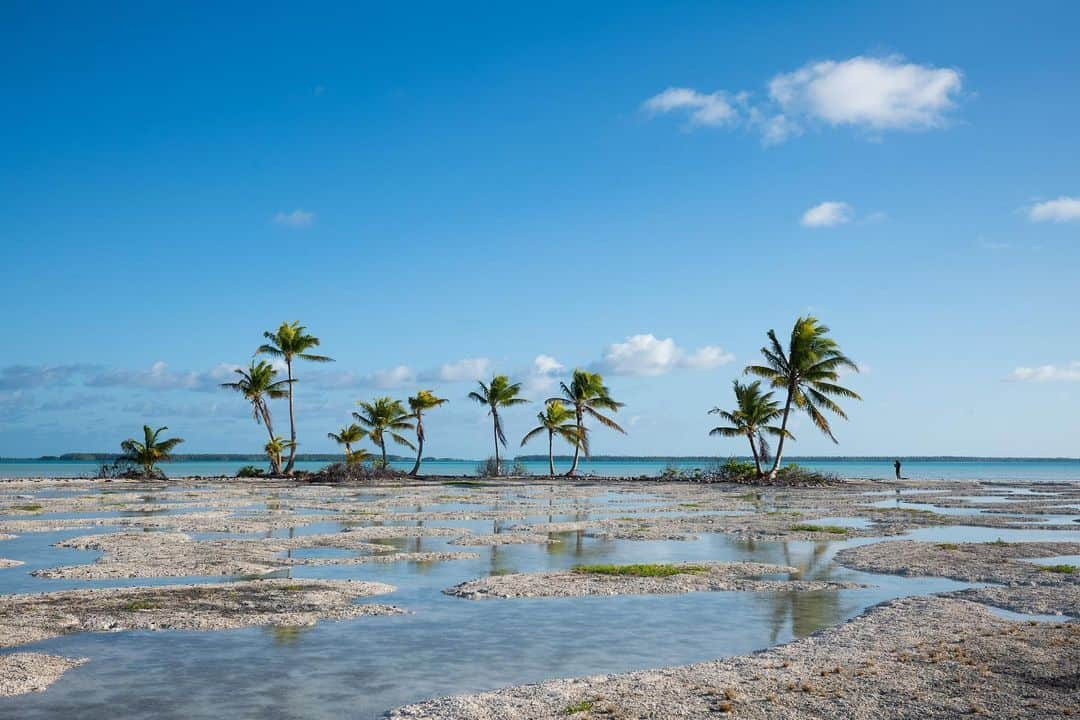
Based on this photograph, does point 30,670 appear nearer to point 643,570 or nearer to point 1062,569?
point 643,570

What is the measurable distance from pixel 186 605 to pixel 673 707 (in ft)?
30.6

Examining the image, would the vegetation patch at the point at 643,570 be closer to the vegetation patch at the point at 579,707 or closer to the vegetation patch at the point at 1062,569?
the vegetation patch at the point at 1062,569

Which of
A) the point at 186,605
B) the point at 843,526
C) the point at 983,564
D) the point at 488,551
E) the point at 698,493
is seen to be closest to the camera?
the point at 186,605

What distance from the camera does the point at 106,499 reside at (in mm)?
43531

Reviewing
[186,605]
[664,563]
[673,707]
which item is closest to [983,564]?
[664,563]

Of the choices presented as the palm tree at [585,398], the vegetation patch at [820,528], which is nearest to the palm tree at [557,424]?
the palm tree at [585,398]

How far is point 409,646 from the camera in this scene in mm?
11688

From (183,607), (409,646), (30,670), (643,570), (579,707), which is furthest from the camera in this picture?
(643,570)

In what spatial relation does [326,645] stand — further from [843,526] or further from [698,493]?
[698,493]

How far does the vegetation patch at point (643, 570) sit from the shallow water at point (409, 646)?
1164mm

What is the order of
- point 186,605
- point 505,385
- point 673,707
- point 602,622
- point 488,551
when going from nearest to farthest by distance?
point 673,707 → point 602,622 → point 186,605 → point 488,551 → point 505,385

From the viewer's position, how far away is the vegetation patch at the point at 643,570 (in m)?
17.7

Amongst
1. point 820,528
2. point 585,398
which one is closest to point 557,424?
point 585,398

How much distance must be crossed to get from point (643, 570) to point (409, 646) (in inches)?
299
